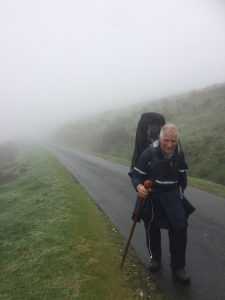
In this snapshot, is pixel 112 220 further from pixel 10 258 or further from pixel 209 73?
pixel 209 73

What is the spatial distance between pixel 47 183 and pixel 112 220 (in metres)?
11.1

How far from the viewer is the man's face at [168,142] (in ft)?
23.8

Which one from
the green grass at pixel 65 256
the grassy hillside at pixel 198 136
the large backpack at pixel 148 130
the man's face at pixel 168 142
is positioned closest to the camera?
the man's face at pixel 168 142

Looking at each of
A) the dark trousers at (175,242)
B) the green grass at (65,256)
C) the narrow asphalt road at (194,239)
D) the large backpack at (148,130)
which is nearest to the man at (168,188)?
the dark trousers at (175,242)

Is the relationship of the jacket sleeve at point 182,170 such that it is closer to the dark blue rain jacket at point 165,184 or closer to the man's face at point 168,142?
the dark blue rain jacket at point 165,184

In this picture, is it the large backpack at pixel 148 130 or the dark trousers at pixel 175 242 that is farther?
the large backpack at pixel 148 130

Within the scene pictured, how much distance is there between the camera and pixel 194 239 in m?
10.2

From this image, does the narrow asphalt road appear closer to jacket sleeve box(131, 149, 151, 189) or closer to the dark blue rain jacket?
the dark blue rain jacket

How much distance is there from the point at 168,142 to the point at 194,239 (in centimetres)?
395

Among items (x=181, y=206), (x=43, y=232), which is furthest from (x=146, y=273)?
(x=43, y=232)

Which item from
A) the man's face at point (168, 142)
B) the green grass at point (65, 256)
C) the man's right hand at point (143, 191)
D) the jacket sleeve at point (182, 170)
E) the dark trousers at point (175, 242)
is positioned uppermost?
the man's face at point (168, 142)

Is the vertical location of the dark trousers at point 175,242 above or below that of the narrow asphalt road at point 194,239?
above

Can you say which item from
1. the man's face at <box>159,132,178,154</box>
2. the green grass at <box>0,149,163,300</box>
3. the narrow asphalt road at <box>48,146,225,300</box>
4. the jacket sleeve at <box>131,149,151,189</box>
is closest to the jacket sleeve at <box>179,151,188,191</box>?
the man's face at <box>159,132,178,154</box>

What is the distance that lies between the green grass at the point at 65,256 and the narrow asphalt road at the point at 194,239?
1.12ft
